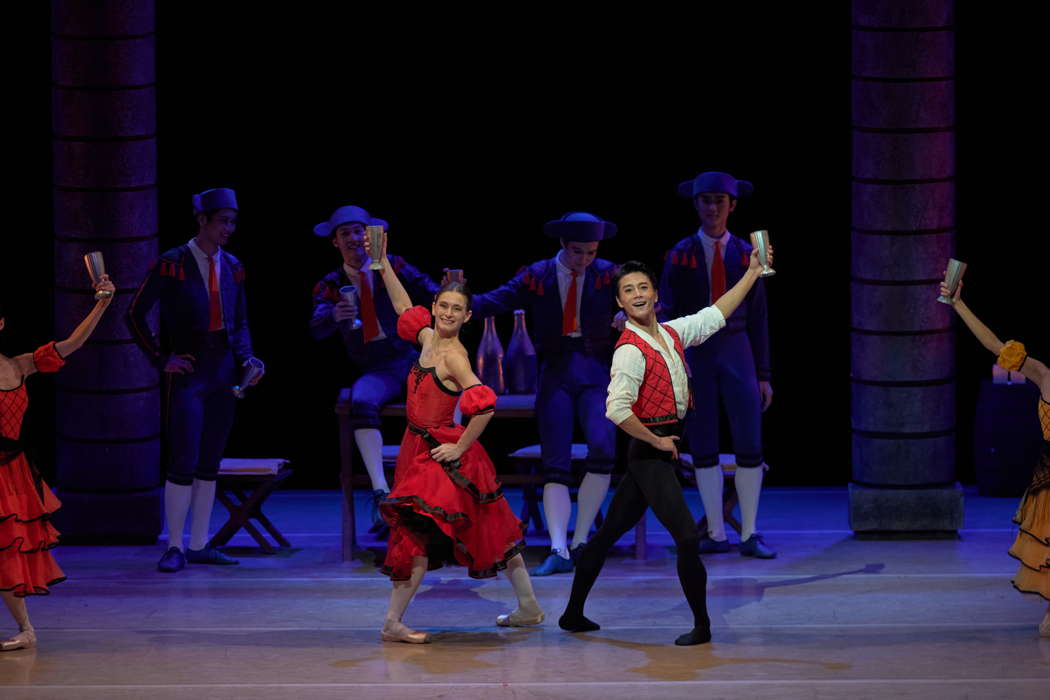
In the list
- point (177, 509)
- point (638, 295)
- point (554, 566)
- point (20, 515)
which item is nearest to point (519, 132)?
point (554, 566)

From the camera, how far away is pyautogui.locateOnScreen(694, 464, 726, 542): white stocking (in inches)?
311

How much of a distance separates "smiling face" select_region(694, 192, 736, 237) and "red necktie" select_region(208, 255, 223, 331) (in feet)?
7.43

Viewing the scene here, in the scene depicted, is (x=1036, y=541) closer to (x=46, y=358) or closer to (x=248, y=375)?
(x=248, y=375)

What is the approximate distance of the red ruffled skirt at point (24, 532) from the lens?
611 cm

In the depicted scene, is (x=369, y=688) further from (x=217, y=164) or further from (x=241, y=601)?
(x=217, y=164)

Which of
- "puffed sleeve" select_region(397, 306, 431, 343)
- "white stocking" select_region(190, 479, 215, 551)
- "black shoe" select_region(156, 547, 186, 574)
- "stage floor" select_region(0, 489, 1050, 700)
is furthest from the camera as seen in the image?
"white stocking" select_region(190, 479, 215, 551)

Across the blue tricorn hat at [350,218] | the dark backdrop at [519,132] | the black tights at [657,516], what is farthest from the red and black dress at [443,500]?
the dark backdrop at [519,132]

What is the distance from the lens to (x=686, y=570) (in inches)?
243

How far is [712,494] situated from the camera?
25.9 ft

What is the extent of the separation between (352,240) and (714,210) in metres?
1.67

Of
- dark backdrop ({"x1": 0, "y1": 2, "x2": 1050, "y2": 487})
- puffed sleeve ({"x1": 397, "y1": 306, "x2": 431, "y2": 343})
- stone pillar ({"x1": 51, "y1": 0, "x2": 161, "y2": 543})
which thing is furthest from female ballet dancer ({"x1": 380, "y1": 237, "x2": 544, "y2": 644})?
dark backdrop ({"x1": 0, "y1": 2, "x2": 1050, "y2": 487})

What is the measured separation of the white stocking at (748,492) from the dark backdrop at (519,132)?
160 cm

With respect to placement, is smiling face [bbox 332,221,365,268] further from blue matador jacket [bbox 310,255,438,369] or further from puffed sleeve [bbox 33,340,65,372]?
puffed sleeve [bbox 33,340,65,372]

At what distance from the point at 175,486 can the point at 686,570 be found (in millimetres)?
2743
